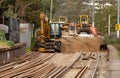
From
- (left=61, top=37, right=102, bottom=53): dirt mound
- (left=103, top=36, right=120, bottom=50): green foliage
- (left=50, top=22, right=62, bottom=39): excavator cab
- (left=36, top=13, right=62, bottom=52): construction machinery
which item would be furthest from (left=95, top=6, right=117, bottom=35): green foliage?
(left=36, top=13, right=62, bottom=52): construction machinery

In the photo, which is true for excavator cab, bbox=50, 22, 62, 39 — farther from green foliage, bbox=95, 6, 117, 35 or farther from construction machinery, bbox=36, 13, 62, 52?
green foliage, bbox=95, 6, 117, 35

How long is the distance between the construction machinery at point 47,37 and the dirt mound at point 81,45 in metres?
1.44

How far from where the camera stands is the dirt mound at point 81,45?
45.6 meters

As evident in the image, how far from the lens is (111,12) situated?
316 ft

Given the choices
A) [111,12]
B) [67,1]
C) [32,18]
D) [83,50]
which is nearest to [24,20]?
[32,18]

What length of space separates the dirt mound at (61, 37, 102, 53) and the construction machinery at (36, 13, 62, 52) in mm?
1435

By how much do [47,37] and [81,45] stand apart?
14.0 feet

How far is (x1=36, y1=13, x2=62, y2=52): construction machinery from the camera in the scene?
43062 millimetres

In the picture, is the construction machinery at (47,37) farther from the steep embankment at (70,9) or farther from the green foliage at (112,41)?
the steep embankment at (70,9)

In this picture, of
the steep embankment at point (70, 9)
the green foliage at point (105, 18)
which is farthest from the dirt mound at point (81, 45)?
the steep embankment at point (70, 9)

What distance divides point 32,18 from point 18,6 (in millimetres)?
4683

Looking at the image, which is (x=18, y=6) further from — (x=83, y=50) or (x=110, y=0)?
(x=110, y=0)

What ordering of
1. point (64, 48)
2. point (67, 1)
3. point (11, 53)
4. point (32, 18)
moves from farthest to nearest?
1. point (67, 1)
2. point (32, 18)
3. point (64, 48)
4. point (11, 53)

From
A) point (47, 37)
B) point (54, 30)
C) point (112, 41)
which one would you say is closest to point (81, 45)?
point (54, 30)
